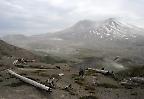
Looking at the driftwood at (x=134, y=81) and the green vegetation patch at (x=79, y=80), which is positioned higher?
the green vegetation patch at (x=79, y=80)

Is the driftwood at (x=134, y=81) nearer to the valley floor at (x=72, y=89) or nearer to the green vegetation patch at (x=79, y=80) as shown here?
the valley floor at (x=72, y=89)

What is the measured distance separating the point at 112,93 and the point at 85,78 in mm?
8802

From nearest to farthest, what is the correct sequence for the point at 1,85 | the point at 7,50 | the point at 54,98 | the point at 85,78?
the point at 54,98, the point at 1,85, the point at 85,78, the point at 7,50

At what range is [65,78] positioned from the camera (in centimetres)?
4819

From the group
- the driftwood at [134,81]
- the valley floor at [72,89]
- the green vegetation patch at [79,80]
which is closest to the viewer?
the valley floor at [72,89]

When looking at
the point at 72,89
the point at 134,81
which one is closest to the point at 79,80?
the point at 72,89

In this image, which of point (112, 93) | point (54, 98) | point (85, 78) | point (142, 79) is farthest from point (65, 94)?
point (142, 79)

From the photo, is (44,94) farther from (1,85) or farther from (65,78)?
(65,78)

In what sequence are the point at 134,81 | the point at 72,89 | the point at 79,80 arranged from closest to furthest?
the point at 72,89 < the point at 79,80 < the point at 134,81

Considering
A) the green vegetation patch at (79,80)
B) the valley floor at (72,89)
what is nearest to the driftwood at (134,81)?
the valley floor at (72,89)

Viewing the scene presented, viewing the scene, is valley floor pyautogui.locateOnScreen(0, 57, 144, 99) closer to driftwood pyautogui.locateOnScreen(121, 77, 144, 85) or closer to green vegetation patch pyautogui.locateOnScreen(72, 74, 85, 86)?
green vegetation patch pyautogui.locateOnScreen(72, 74, 85, 86)

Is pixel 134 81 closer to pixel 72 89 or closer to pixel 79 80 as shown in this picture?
pixel 79 80

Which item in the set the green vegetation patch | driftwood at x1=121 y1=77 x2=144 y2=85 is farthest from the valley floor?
driftwood at x1=121 y1=77 x2=144 y2=85

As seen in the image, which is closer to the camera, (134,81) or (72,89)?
(72,89)
